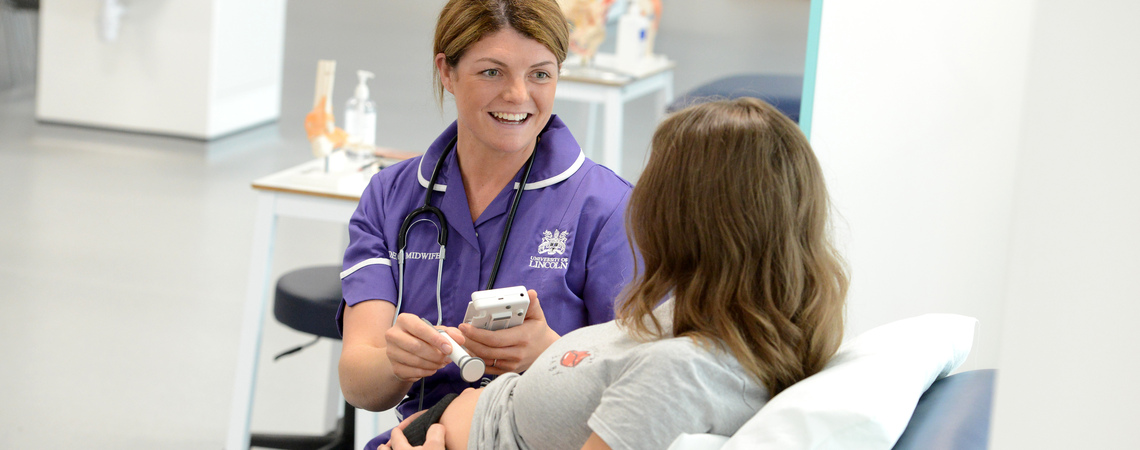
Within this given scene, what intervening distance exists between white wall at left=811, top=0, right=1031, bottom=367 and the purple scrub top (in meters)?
0.40

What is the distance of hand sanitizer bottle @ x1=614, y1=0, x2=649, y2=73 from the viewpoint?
4.65 metres

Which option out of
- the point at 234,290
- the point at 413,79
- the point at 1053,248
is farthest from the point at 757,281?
the point at 413,79

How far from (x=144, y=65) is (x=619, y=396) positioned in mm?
5292

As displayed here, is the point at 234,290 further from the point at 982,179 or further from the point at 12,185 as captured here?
the point at 982,179

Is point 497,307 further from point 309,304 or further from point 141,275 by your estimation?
point 141,275

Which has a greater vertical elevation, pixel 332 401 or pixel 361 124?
pixel 361 124

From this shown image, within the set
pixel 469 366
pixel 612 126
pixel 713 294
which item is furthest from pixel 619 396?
pixel 612 126

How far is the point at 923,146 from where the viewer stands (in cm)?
155

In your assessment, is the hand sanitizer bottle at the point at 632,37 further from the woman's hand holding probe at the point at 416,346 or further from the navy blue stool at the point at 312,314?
the woman's hand holding probe at the point at 416,346

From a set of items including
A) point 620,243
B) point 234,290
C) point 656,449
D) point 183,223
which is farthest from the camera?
point 183,223

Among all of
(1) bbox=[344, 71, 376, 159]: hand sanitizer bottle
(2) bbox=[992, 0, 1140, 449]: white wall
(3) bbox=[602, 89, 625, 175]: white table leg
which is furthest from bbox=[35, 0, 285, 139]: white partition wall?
(2) bbox=[992, 0, 1140, 449]: white wall

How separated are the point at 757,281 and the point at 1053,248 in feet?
1.34

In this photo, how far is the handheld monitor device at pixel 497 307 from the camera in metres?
1.23

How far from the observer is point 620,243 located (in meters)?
1.46
